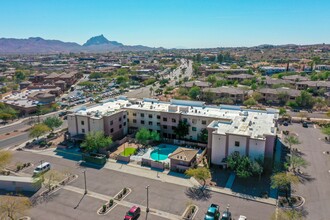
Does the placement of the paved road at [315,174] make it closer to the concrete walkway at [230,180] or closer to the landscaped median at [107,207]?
the concrete walkway at [230,180]

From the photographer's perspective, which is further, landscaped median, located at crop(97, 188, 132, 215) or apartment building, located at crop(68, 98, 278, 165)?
apartment building, located at crop(68, 98, 278, 165)

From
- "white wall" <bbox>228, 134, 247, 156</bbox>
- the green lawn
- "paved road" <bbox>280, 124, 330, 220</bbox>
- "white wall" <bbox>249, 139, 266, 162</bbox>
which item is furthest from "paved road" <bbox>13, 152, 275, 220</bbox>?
"white wall" <bbox>249, 139, 266, 162</bbox>

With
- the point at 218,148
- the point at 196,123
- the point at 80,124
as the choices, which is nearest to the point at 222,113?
the point at 196,123

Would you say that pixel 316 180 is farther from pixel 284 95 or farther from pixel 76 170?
pixel 284 95

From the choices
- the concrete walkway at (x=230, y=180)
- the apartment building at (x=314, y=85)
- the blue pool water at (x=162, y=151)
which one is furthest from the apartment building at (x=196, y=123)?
the apartment building at (x=314, y=85)

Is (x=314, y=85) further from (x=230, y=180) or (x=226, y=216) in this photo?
(x=226, y=216)

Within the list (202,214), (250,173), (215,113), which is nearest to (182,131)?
(215,113)

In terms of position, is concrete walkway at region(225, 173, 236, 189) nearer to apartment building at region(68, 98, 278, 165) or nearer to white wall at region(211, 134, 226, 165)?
apartment building at region(68, 98, 278, 165)
